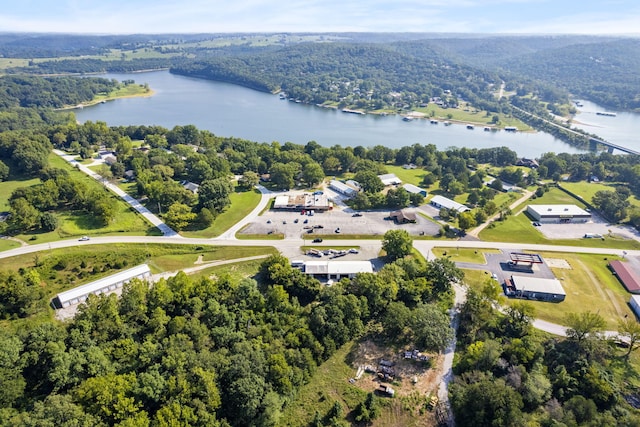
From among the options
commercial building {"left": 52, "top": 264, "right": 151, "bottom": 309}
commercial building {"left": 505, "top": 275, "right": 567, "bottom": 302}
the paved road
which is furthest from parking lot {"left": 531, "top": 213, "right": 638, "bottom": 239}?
commercial building {"left": 52, "top": 264, "right": 151, "bottom": 309}

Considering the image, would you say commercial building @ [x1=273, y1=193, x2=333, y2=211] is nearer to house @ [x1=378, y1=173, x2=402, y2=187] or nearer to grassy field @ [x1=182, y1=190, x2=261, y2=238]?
grassy field @ [x1=182, y1=190, x2=261, y2=238]

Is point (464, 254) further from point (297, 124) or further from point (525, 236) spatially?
point (297, 124)

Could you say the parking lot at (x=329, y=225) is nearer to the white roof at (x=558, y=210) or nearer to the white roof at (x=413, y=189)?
the white roof at (x=413, y=189)

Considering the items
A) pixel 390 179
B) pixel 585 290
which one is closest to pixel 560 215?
pixel 585 290

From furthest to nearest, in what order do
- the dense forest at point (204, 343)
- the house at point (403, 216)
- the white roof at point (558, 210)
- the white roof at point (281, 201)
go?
the white roof at point (281, 201)
the white roof at point (558, 210)
the house at point (403, 216)
the dense forest at point (204, 343)

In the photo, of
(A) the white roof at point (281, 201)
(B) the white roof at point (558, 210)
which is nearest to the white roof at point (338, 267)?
(A) the white roof at point (281, 201)

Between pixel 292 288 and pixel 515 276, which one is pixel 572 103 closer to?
pixel 515 276

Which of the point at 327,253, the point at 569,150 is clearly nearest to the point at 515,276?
the point at 327,253
